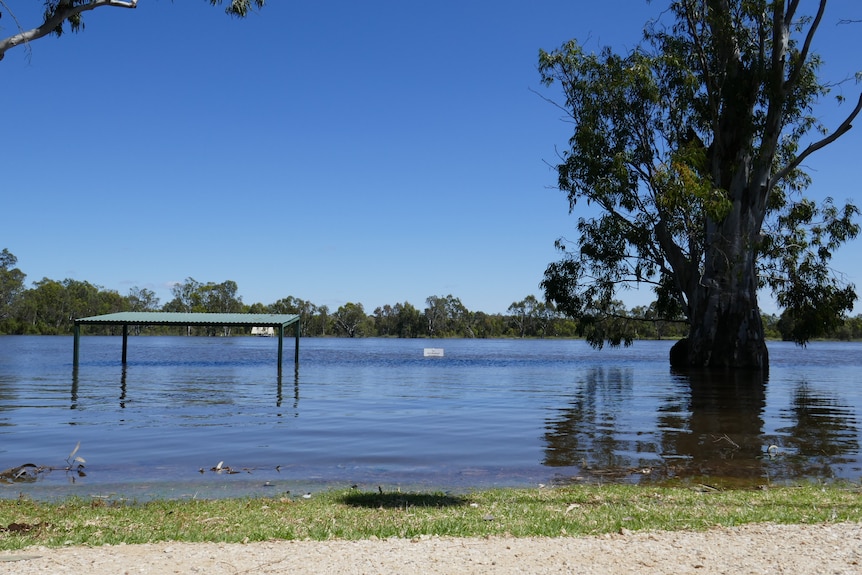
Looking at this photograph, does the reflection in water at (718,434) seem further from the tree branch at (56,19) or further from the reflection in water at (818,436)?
the tree branch at (56,19)

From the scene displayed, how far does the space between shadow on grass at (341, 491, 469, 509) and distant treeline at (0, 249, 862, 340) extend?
122 metres

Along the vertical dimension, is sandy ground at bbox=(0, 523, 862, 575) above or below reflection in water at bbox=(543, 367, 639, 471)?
above

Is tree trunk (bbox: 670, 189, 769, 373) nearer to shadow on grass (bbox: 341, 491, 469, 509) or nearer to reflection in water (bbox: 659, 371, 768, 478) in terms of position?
reflection in water (bbox: 659, 371, 768, 478)

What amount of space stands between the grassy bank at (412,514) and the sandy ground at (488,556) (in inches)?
11.7

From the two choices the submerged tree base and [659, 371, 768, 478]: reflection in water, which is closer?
[659, 371, 768, 478]: reflection in water

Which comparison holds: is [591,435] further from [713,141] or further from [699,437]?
[713,141]

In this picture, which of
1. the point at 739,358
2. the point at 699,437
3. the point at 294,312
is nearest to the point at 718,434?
the point at 699,437

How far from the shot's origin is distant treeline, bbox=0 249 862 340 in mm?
133625

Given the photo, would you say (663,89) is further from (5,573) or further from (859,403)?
(5,573)

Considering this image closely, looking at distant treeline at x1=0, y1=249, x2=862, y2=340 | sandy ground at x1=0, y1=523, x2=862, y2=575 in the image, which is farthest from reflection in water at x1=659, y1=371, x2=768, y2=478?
distant treeline at x1=0, y1=249, x2=862, y2=340

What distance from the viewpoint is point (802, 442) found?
45.9 ft

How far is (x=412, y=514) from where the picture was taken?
7180 mm

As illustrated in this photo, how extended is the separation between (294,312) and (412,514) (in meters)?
158

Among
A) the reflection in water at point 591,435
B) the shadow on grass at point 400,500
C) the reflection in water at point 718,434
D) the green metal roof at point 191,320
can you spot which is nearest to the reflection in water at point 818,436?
the reflection in water at point 718,434
